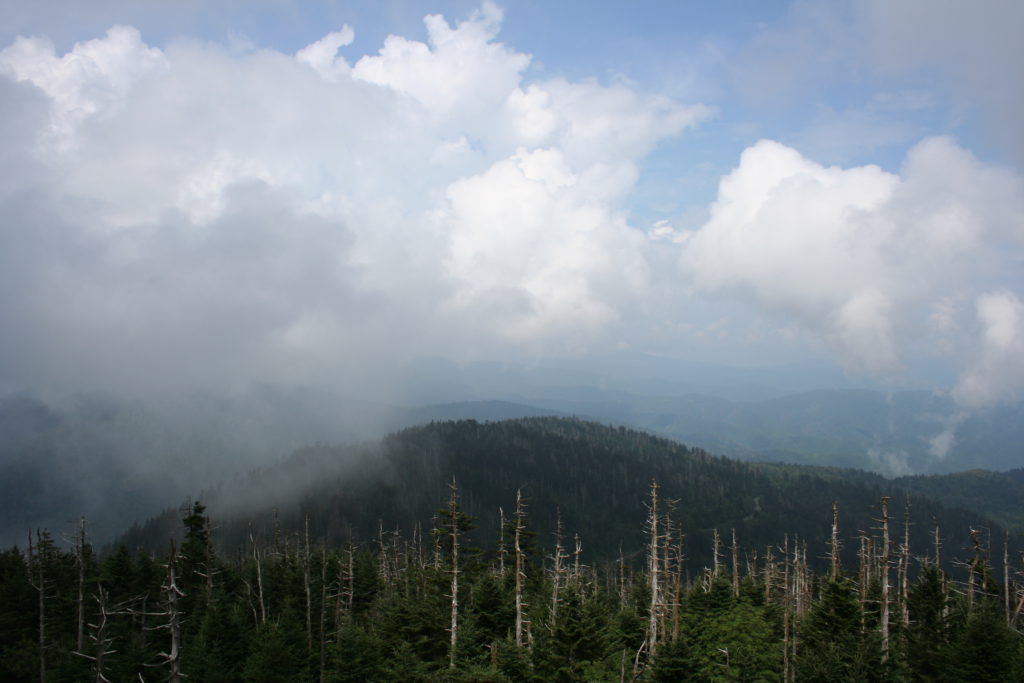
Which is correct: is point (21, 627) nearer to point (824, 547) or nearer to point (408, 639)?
point (408, 639)

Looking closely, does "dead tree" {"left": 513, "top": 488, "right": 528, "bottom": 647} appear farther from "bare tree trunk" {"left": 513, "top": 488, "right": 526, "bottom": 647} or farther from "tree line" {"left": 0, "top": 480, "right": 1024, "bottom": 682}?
"tree line" {"left": 0, "top": 480, "right": 1024, "bottom": 682}

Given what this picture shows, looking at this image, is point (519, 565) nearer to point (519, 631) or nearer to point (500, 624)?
point (519, 631)

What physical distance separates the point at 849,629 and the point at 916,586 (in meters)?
10.2

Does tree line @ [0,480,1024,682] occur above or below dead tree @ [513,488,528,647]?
below

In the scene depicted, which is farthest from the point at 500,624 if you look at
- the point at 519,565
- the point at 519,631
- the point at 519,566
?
the point at 519,566

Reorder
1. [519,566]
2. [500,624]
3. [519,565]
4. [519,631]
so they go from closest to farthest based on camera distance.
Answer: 1. [519,631]
2. [519,566]
3. [519,565]
4. [500,624]

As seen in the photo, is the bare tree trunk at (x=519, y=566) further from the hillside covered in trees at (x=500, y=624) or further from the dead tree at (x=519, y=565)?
the hillside covered in trees at (x=500, y=624)

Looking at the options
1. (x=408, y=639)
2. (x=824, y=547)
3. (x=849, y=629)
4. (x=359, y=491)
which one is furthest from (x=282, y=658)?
(x=824, y=547)

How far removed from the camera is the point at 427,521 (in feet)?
602

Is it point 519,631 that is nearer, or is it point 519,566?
point 519,631

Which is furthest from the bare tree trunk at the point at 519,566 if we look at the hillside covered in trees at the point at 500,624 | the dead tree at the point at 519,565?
the hillside covered in trees at the point at 500,624

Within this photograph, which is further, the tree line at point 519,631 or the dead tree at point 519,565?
the dead tree at point 519,565

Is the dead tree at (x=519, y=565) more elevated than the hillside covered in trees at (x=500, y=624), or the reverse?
the dead tree at (x=519, y=565)

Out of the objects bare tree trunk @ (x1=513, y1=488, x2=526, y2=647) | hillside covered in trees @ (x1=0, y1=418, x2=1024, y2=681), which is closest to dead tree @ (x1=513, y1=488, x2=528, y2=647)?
bare tree trunk @ (x1=513, y1=488, x2=526, y2=647)
